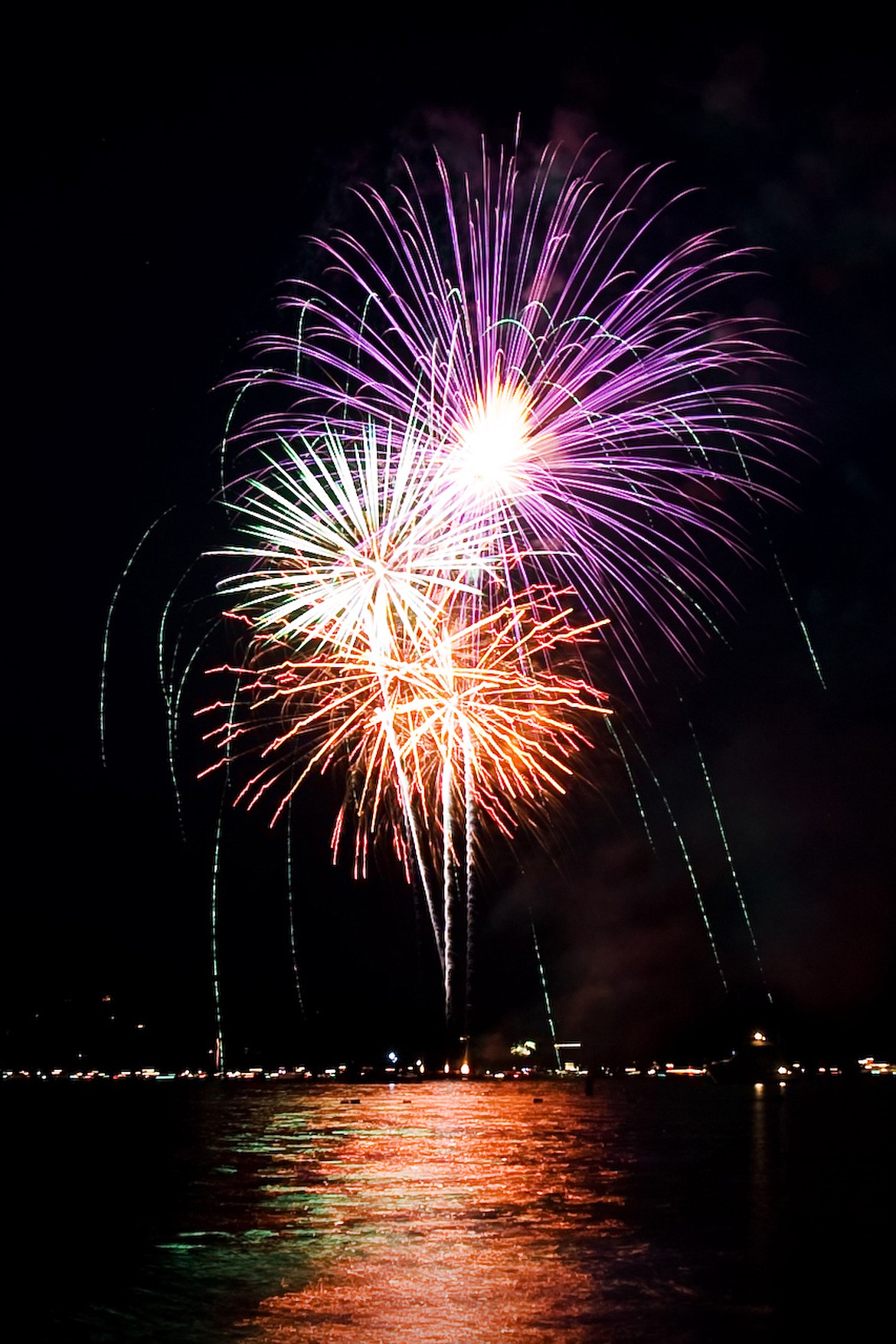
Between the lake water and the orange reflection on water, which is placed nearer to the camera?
the orange reflection on water

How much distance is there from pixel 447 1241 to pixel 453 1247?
0.52m

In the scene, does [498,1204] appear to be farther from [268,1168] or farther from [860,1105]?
[860,1105]

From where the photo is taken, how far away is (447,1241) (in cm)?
1493

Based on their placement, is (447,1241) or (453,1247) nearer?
(453,1247)

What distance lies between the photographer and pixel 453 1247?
47.4ft

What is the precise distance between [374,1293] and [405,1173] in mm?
12992

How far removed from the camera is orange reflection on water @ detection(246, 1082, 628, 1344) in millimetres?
10430

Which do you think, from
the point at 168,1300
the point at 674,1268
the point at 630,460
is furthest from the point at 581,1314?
the point at 630,460

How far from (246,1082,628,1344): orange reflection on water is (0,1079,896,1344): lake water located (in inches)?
1.9

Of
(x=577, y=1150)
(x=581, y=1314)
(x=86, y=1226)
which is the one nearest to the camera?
(x=581, y=1314)

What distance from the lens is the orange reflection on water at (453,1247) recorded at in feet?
34.2

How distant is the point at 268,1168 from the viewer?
2683cm

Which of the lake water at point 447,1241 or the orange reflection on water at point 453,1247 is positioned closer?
the orange reflection on water at point 453,1247

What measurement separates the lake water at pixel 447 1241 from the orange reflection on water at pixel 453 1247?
0.05 m
